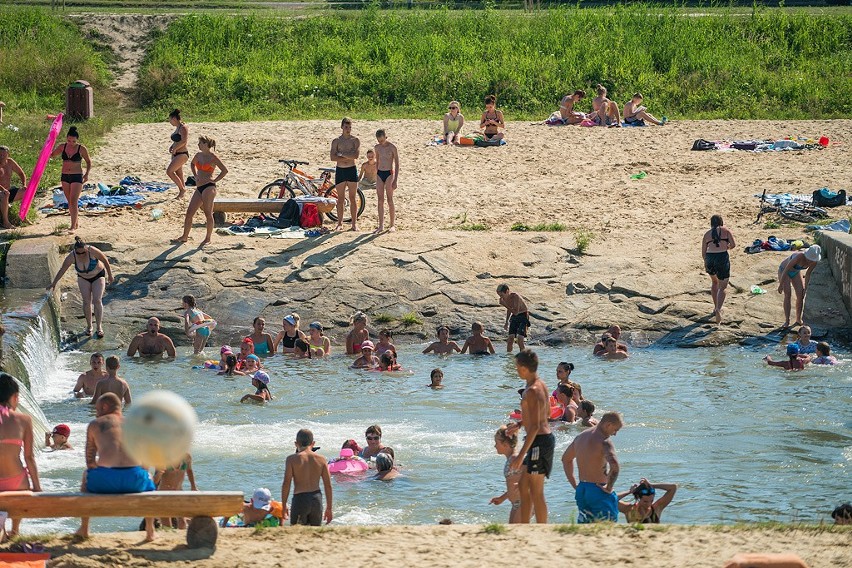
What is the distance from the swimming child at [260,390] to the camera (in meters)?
14.8

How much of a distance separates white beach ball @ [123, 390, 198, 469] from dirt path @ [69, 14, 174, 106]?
25.4m

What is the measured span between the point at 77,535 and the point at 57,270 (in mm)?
10373

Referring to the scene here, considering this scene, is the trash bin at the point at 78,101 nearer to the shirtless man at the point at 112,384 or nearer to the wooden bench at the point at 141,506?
the shirtless man at the point at 112,384

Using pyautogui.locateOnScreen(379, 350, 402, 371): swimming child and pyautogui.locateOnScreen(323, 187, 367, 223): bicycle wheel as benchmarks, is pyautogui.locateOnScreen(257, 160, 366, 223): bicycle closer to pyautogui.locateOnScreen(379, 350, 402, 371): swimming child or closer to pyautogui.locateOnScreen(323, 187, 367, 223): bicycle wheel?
pyautogui.locateOnScreen(323, 187, 367, 223): bicycle wheel

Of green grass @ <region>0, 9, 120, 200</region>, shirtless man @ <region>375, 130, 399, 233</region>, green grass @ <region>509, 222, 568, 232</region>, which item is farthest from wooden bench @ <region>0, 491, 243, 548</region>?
green grass @ <region>0, 9, 120, 200</region>

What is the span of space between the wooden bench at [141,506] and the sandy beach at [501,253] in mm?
9522

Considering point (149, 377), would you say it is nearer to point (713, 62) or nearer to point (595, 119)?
point (595, 119)

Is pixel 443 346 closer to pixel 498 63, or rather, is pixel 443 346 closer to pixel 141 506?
pixel 141 506

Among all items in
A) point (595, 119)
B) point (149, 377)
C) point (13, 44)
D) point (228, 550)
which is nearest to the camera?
point (228, 550)

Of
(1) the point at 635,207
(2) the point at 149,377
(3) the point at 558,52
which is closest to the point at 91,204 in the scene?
(2) the point at 149,377

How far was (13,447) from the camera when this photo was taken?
8969 millimetres

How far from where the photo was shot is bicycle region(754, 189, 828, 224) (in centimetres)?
2027

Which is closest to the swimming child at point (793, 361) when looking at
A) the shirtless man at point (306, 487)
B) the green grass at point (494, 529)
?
the shirtless man at point (306, 487)

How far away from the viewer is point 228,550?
27.9 feet
